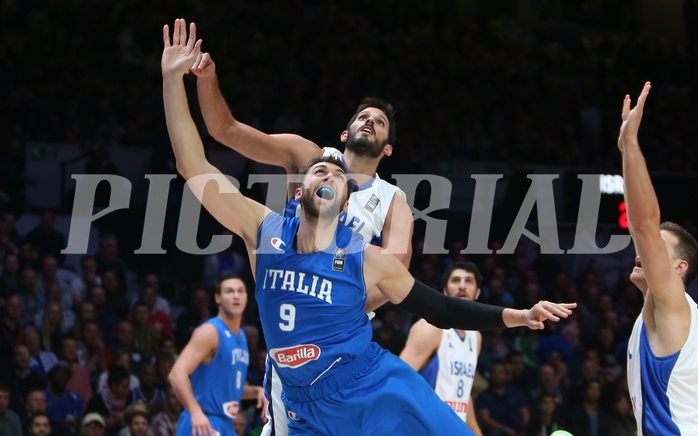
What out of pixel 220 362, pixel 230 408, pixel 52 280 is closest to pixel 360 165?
pixel 220 362

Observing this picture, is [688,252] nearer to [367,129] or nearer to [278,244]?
[278,244]

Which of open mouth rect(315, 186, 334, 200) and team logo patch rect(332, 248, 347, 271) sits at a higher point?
open mouth rect(315, 186, 334, 200)

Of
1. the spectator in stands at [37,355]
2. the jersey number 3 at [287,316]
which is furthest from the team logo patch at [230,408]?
the jersey number 3 at [287,316]

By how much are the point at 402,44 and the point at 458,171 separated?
3.38 m

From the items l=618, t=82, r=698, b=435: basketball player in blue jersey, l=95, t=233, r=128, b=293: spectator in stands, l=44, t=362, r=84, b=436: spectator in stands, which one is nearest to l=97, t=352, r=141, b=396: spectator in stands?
l=44, t=362, r=84, b=436: spectator in stands

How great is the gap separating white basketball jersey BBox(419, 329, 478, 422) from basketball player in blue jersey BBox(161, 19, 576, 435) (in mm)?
2966

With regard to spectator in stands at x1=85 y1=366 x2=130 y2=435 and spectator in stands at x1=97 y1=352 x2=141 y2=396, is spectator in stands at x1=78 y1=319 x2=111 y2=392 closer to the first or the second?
spectator in stands at x1=97 y1=352 x2=141 y2=396

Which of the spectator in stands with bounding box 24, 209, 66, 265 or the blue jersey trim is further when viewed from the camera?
the spectator in stands with bounding box 24, 209, 66, 265

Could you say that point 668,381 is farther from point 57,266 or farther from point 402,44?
point 402,44

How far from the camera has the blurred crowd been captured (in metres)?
9.89

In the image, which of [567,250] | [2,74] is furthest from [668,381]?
[2,74]

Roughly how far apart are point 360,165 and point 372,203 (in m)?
0.25

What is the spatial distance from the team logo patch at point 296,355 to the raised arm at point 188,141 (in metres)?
0.66

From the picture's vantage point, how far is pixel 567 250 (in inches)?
506
